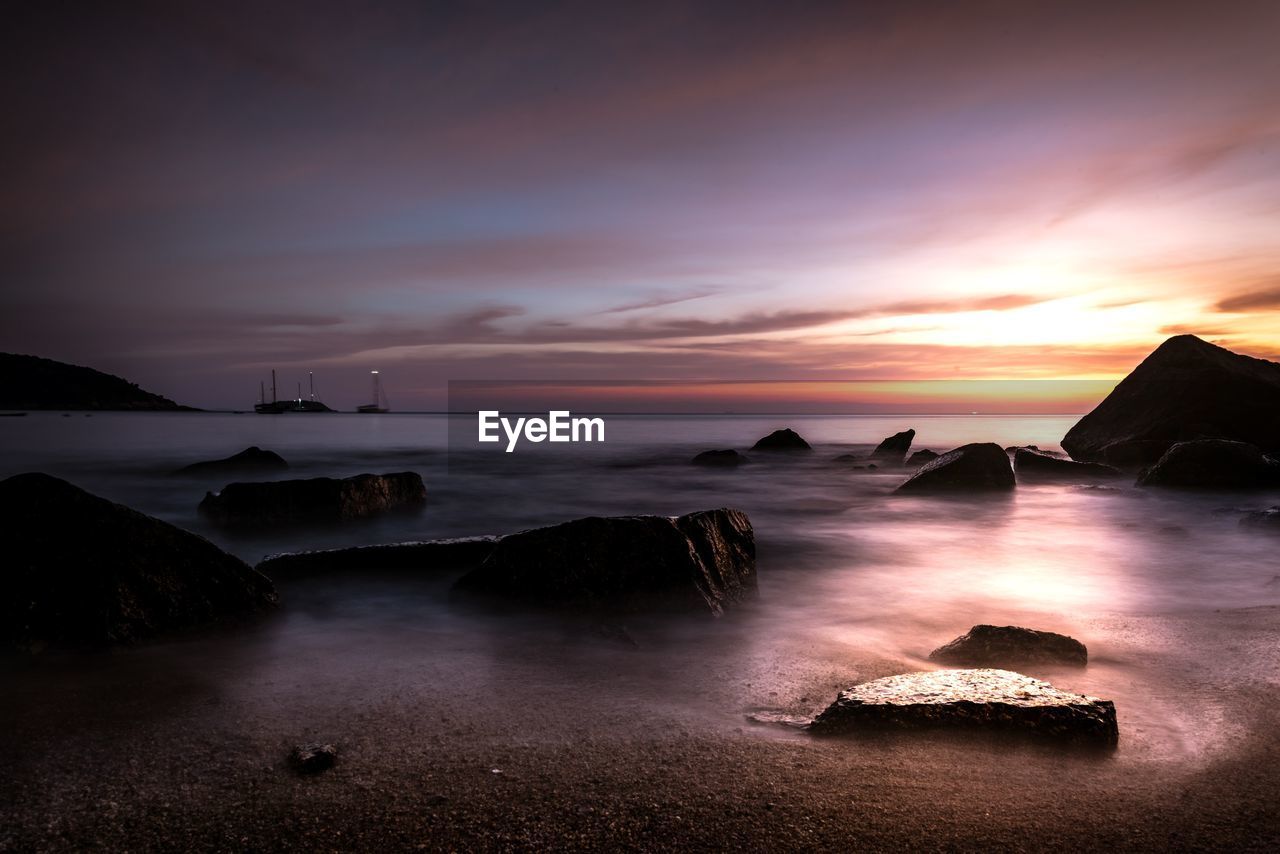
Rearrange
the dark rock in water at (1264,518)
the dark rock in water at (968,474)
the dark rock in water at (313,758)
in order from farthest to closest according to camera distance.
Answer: the dark rock in water at (968,474), the dark rock in water at (1264,518), the dark rock in water at (313,758)

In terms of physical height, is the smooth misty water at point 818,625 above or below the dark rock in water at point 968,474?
below

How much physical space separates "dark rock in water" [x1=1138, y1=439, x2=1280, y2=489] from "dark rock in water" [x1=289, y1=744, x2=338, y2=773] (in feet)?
49.3

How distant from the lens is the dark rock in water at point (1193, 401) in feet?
54.7

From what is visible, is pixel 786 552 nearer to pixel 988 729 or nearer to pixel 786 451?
pixel 988 729

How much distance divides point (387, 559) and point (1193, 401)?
18.6 metres

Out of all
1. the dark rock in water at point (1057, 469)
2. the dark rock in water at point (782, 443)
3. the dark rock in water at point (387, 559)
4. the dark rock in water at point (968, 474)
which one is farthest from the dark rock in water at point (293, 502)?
the dark rock in water at point (782, 443)

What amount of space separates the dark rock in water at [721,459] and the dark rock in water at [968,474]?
796 cm

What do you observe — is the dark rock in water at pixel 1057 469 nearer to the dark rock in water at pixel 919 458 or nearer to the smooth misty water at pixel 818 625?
the smooth misty water at pixel 818 625

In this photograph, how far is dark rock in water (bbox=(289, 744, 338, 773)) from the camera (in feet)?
9.24

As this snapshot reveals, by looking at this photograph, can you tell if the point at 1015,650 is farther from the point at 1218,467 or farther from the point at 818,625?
the point at 1218,467

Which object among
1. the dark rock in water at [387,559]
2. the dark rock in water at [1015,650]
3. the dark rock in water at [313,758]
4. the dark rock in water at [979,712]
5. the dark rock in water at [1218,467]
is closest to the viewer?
the dark rock in water at [313,758]

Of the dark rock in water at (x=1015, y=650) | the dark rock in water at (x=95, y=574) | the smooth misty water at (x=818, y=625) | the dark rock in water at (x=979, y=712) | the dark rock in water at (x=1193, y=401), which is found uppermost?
the dark rock in water at (x=1193, y=401)

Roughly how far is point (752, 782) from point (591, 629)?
2346mm

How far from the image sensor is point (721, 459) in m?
22.0
